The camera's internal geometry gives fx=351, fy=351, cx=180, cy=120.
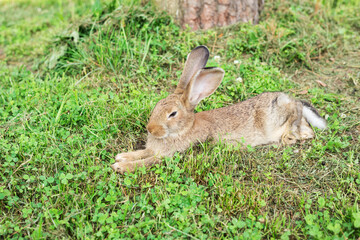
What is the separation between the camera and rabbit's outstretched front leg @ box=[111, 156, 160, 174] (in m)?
3.79

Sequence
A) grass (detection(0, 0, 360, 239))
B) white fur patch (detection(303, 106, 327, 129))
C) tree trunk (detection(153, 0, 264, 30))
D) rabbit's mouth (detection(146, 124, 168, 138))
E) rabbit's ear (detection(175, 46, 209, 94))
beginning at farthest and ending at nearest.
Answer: tree trunk (detection(153, 0, 264, 30))
white fur patch (detection(303, 106, 327, 129))
rabbit's ear (detection(175, 46, 209, 94))
rabbit's mouth (detection(146, 124, 168, 138))
grass (detection(0, 0, 360, 239))

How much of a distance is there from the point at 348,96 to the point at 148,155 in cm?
323

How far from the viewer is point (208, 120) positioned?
4461 millimetres

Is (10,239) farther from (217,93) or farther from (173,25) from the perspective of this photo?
(173,25)

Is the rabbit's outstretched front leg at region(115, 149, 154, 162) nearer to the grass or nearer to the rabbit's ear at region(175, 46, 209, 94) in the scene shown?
the grass

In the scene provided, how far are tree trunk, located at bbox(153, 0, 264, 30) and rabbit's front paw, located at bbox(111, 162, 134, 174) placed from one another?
10.7 ft

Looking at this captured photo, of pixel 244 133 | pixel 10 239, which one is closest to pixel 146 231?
pixel 10 239

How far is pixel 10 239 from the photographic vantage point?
9.70ft

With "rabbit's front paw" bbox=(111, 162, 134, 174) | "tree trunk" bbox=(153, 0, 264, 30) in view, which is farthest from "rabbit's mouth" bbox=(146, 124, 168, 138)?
"tree trunk" bbox=(153, 0, 264, 30)

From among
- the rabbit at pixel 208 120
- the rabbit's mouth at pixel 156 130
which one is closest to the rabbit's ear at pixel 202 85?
the rabbit at pixel 208 120

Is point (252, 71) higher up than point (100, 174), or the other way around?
point (100, 174)

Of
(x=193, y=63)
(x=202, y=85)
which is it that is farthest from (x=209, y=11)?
(x=202, y=85)

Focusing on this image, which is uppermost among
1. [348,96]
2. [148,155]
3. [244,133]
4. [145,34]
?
[145,34]

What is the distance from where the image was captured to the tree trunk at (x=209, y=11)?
20.3 ft
